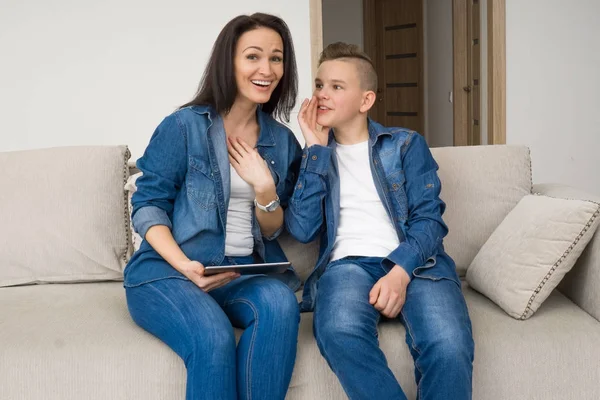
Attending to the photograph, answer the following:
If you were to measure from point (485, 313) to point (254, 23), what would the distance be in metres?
0.95

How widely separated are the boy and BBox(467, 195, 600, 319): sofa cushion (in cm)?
14

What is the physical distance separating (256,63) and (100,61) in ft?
9.72

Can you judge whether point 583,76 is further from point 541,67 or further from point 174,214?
point 174,214

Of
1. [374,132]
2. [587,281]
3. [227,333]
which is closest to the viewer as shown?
[227,333]

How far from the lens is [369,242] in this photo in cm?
207

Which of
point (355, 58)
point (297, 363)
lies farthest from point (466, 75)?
point (297, 363)

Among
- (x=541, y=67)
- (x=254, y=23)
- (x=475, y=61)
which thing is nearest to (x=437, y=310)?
(x=254, y=23)

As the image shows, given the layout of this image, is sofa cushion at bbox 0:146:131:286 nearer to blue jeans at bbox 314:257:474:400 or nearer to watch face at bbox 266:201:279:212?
watch face at bbox 266:201:279:212

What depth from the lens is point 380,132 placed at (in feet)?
7.08

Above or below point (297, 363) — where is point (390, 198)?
above

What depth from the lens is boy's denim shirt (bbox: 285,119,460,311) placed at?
6.68ft

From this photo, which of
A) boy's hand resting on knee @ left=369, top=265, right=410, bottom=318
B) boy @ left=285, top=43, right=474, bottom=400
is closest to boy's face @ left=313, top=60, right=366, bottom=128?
boy @ left=285, top=43, right=474, bottom=400

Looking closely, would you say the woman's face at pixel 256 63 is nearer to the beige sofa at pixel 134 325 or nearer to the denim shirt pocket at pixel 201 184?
the denim shirt pocket at pixel 201 184

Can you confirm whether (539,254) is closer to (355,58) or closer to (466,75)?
(355,58)
